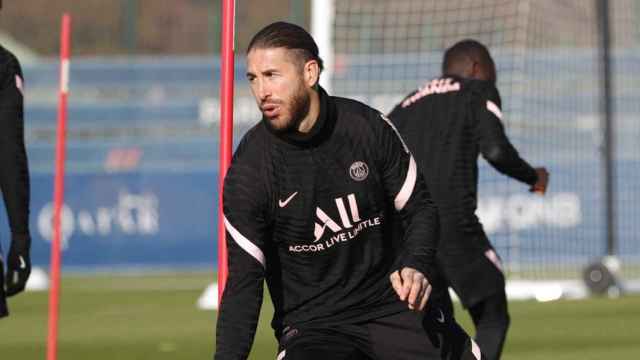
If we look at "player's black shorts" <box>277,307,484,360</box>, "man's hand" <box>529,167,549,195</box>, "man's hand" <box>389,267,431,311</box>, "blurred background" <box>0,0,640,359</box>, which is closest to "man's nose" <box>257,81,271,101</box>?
"man's hand" <box>389,267,431,311</box>

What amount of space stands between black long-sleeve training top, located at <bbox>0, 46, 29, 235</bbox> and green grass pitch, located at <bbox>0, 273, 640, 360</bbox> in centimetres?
430

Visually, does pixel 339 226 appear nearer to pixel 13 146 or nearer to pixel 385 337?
pixel 385 337

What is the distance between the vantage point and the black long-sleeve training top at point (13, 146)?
683cm

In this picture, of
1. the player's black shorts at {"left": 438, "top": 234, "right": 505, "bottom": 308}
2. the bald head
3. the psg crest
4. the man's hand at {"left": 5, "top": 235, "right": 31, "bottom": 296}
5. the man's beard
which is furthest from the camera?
the bald head

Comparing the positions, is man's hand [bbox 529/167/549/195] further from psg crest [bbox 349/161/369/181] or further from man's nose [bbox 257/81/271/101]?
man's nose [bbox 257/81/271/101]

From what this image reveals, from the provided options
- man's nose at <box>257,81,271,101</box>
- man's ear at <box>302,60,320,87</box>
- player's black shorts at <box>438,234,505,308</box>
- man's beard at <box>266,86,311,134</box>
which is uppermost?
man's ear at <box>302,60,320,87</box>

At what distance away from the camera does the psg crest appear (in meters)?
5.66

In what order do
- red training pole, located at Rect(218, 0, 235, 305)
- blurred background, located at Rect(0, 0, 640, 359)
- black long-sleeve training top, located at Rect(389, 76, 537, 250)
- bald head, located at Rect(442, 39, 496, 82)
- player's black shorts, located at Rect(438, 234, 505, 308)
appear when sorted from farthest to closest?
blurred background, located at Rect(0, 0, 640, 359) → bald head, located at Rect(442, 39, 496, 82) → player's black shorts, located at Rect(438, 234, 505, 308) → black long-sleeve training top, located at Rect(389, 76, 537, 250) → red training pole, located at Rect(218, 0, 235, 305)

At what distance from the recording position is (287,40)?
553 cm

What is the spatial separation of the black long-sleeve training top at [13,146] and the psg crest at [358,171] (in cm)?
186

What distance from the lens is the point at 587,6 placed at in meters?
21.2

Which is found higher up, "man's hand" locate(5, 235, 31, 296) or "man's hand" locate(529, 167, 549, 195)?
"man's hand" locate(529, 167, 549, 195)

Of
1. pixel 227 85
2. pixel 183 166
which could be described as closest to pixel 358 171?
pixel 227 85

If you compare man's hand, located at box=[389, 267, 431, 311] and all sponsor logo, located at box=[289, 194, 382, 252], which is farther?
all sponsor logo, located at box=[289, 194, 382, 252]
